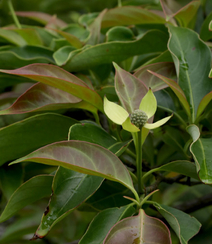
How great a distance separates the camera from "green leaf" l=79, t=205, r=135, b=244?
0.49 meters

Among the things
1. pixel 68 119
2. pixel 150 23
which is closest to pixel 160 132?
pixel 68 119

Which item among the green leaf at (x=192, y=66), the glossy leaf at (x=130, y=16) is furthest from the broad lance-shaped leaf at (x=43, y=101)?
the glossy leaf at (x=130, y=16)

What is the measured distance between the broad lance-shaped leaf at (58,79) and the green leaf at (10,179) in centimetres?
26

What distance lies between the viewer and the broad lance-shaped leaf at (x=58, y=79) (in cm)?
55

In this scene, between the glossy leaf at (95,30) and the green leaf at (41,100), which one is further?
the glossy leaf at (95,30)

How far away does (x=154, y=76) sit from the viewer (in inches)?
26.1

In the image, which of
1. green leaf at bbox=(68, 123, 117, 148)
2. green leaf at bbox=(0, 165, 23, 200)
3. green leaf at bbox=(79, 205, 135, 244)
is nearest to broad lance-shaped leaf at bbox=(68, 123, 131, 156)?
green leaf at bbox=(68, 123, 117, 148)

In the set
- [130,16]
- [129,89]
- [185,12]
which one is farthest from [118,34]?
[129,89]

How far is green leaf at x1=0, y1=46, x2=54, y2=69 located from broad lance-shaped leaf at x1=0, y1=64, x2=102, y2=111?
175 millimetres

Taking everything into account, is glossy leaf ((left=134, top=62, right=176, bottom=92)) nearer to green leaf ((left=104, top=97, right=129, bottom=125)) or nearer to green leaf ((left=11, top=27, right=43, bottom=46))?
green leaf ((left=104, top=97, right=129, bottom=125))

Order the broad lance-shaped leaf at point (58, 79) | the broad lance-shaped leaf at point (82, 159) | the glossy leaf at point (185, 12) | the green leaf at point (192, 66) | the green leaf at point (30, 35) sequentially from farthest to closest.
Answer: the green leaf at point (30, 35) → the glossy leaf at point (185, 12) → the green leaf at point (192, 66) → the broad lance-shaped leaf at point (58, 79) → the broad lance-shaped leaf at point (82, 159)

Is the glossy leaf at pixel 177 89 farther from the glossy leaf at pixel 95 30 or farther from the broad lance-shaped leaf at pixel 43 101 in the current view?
the glossy leaf at pixel 95 30

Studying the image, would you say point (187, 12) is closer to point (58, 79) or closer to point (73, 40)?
point (73, 40)

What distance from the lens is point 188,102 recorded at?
648 millimetres
